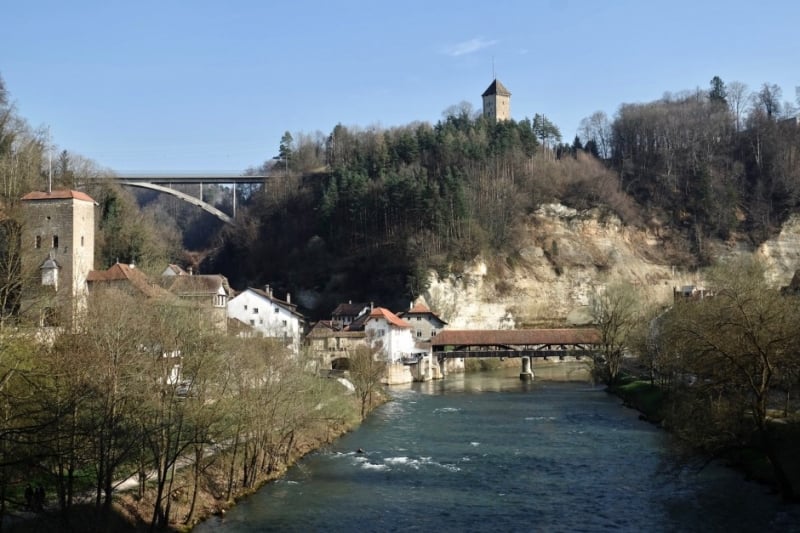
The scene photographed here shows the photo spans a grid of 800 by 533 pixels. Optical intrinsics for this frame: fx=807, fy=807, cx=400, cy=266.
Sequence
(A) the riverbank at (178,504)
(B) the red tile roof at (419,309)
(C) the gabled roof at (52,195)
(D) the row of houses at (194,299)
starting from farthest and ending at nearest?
(B) the red tile roof at (419,309), (C) the gabled roof at (52,195), (D) the row of houses at (194,299), (A) the riverbank at (178,504)

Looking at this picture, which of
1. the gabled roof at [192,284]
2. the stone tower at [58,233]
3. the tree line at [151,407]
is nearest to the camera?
the tree line at [151,407]

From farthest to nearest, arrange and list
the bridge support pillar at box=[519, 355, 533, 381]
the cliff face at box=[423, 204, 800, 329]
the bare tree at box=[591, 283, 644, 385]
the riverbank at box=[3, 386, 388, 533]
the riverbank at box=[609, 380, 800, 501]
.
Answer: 1. the cliff face at box=[423, 204, 800, 329]
2. the bridge support pillar at box=[519, 355, 533, 381]
3. the bare tree at box=[591, 283, 644, 385]
4. the riverbank at box=[609, 380, 800, 501]
5. the riverbank at box=[3, 386, 388, 533]

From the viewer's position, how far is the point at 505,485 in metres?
25.5

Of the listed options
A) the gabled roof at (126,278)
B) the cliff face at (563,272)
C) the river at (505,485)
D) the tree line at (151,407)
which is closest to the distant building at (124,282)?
the gabled roof at (126,278)

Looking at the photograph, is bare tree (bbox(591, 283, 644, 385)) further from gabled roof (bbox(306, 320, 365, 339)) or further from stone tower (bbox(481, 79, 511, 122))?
stone tower (bbox(481, 79, 511, 122))

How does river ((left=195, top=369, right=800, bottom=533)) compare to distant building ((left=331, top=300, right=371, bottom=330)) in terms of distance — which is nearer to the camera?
river ((left=195, top=369, right=800, bottom=533))

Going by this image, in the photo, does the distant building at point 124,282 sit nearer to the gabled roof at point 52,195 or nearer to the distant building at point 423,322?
the gabled roof at point 52,195

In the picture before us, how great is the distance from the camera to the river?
2108 cm

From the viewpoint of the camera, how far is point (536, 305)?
84.0 meters

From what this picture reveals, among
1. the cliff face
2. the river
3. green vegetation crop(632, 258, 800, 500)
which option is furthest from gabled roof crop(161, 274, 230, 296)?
green vegetation crop(632, 258, 800, 500)

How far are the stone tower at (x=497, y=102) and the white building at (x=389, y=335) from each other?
198 feet

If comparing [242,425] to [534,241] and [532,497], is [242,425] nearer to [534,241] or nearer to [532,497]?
[532,497]

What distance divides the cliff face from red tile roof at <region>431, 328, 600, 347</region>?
10.7m

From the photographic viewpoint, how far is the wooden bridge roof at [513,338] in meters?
65.7
